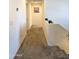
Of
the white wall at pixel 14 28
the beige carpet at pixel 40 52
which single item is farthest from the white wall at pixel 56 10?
the white wall at pixel 14 28

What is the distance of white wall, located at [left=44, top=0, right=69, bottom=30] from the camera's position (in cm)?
→ 813

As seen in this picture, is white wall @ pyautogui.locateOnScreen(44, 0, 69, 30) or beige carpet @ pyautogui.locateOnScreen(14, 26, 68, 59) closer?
beige carpet @ pyautogui.locateOnScreen(14, 26, 68, 59)

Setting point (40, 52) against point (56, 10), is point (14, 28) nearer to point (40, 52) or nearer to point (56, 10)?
point (40, 52)

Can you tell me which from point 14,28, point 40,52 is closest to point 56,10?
point 40,52

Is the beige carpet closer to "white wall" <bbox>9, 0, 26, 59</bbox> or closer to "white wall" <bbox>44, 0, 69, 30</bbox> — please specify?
"white wall" <bbox>9, 0, 26, 59</bbox>

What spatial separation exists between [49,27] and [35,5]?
1161cm

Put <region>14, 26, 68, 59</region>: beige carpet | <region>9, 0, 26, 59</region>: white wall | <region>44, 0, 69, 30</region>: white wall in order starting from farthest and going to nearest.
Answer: <region>44, 0, 69, 30</region>: white wall < <region>14, 26, 68, 59</region>: beige carpet < <region>9, 0, 26, 59</region>: white wall

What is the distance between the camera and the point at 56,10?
8.20m

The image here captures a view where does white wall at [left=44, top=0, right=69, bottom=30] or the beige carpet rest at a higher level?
white wall at [left=44, top=0, right=69, bottom=30]

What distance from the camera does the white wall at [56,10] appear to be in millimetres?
8133

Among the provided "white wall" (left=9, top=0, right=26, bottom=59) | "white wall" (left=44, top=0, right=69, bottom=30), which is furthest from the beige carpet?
"white wall" (left=44, top=0, right=69, bottom=30)

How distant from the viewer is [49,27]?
6723mm
